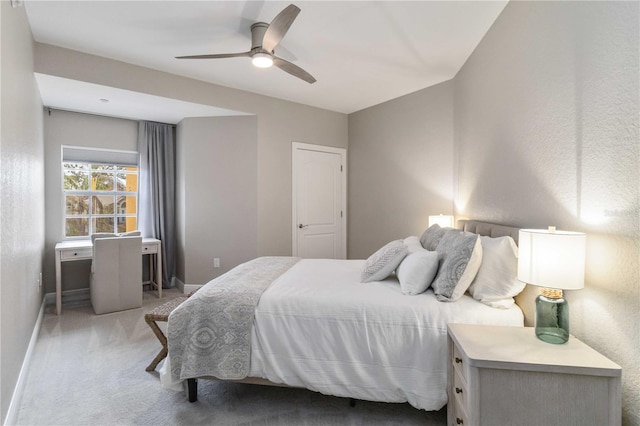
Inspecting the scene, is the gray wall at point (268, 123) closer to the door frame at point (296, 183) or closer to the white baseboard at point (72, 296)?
the door frame at point (296, 183)

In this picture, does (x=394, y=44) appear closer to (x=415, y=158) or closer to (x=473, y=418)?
(x=415, y=158)

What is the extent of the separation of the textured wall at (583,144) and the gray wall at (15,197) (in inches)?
112

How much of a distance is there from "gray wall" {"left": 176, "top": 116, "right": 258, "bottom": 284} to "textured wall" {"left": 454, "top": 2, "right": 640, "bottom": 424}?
2.91m

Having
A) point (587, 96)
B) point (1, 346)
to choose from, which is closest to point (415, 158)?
point (587, 96)

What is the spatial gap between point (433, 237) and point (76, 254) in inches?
152

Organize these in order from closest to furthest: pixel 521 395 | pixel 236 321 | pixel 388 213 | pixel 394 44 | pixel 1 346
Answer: pixel 521 395 < pixel 1 346 < pixel 236 321 < pixel 394 44 < pixel 388 213

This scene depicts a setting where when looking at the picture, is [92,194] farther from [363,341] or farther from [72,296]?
[363,341]

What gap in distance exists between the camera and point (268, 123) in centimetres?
425

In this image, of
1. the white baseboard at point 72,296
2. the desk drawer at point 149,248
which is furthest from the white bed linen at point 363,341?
the white baseboard at point 72,296

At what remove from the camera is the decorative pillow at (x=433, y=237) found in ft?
8.52

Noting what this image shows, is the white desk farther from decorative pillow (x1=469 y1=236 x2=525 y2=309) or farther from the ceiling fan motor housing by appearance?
decorative pillow (x1=469 y1=236 x2=525 y2=309)

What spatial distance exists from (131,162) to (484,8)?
14.9ft

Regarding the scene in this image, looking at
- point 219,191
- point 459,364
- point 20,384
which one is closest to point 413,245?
point 459,364

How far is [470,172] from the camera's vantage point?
301 cm
